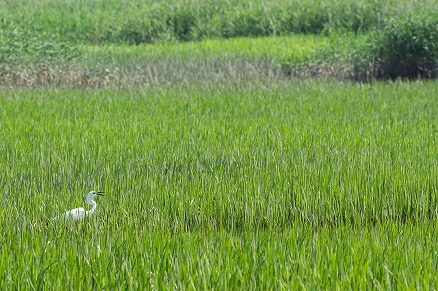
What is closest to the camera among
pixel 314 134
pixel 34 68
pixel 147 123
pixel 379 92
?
pixel 314 134

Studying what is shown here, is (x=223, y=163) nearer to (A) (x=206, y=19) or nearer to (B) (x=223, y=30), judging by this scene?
(B) (x=223, y=30)

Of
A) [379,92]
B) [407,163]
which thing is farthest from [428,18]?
→ [407,163]

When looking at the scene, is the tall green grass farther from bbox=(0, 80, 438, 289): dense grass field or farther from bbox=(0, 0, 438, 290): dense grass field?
bbox=(0, 80, 438, 289): dense grass field

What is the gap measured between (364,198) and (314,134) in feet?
8.69

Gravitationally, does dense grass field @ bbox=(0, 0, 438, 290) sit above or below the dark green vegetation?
above

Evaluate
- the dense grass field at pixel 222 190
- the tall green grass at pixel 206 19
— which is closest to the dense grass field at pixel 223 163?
the dense grass field at pixel 222 190

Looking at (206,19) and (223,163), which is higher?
(223,163)

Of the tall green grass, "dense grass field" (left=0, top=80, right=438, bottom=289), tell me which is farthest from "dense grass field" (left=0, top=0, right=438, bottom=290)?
the tall green grass

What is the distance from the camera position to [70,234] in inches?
188

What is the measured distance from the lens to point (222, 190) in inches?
231

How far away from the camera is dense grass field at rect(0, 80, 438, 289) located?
3734mm

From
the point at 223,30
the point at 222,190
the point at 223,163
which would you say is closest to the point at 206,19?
the point at 223,30

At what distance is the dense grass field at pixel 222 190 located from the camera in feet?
12.3

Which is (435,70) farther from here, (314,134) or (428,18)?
(314,134)
